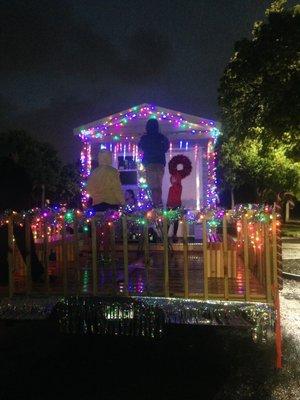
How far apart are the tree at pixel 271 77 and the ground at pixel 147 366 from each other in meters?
7.12

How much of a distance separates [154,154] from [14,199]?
2835 millimetres

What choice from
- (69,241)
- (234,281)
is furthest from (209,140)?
(234,281)

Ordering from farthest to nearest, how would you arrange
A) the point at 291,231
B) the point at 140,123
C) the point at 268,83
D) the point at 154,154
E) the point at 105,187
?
the point at 291,231
the point at 268,83
the point at 140,123
the point at 154,154
the point at 105,187

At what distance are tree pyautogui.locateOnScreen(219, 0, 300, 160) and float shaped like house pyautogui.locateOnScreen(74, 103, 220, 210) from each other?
85.3 inches

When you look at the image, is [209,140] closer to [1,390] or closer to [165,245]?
[165,245]

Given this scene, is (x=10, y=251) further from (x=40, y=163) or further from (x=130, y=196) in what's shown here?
(x=40, y=163)

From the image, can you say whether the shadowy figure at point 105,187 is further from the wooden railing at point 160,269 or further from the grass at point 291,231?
the grass at point 291,231

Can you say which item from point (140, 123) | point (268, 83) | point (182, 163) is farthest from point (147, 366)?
point (268, 83)

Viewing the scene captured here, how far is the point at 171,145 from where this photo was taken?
11969 mm

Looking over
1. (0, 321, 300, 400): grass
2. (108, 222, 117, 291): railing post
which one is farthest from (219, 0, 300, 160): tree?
(108, 222, 117, 291): railing post

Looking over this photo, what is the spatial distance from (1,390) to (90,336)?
1966mm

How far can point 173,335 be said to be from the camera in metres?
6.55

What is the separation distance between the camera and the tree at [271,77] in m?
12.4

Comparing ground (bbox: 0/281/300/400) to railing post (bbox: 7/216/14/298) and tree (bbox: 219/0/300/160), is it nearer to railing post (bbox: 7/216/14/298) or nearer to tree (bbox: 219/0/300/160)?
railing post (bbox: 7/216/14/298)
